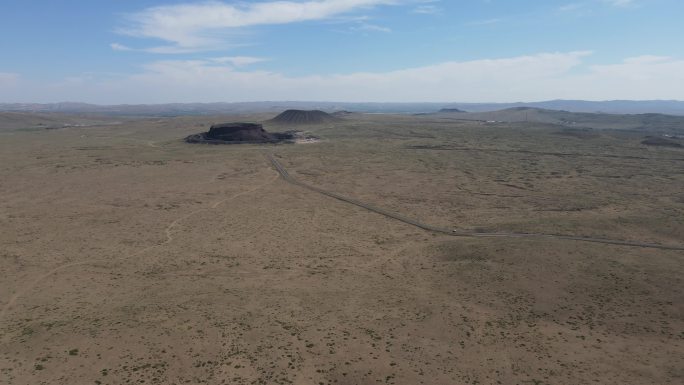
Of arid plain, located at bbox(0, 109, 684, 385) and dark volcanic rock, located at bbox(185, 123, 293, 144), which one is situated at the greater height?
dark volcanic rock, located at bbox(185, 123, 293, 144)

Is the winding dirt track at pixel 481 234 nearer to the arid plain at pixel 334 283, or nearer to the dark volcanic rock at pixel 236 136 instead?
the arid plain at pixel 334 283

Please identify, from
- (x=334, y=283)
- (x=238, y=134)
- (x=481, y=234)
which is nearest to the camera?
(x=334, y=283)

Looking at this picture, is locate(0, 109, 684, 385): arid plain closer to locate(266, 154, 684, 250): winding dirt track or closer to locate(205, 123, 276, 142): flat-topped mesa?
locate(266, 154, 684, 250): winding dirt track

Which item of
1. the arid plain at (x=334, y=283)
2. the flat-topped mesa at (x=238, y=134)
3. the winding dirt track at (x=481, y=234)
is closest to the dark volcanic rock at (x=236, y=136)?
the flat-topped mesa at (x=238, y=134)

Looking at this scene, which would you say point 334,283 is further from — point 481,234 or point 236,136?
point 236,136

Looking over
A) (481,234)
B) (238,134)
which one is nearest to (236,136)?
(238,134)

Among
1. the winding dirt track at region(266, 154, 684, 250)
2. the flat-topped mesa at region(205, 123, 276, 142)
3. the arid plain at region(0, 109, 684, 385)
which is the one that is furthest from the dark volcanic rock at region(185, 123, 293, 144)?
the winding dirt track at region(266, 154, 684, 250)

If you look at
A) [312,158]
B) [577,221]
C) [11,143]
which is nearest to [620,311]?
[577,221]
